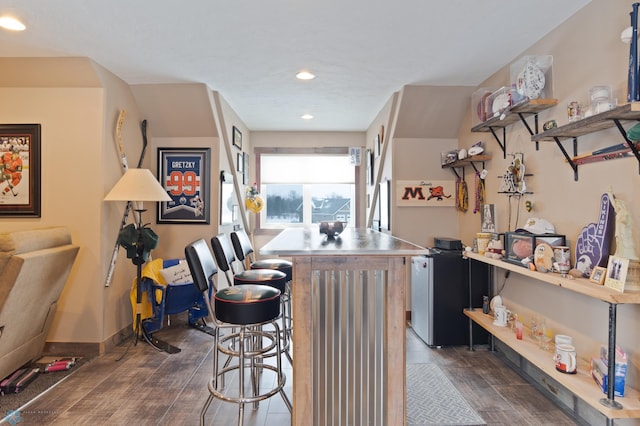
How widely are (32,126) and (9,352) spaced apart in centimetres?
185

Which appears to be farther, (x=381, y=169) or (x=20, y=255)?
(x=381, y=169)

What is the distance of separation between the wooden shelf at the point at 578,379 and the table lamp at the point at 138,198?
2.95m

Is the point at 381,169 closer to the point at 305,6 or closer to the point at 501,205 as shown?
the point at 501,205

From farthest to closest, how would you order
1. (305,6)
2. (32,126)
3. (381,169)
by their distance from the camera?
(381,169) → (32,126) → (305,6)

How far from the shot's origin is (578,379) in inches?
77.0

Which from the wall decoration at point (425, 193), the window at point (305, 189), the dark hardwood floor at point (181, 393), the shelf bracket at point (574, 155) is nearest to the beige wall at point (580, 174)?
the shelf bracket at point (574, 155)

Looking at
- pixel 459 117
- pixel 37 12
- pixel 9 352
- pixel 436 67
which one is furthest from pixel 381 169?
pixel 9 352

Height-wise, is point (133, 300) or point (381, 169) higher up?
point (381, 169)

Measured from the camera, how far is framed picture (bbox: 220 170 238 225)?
3.95m

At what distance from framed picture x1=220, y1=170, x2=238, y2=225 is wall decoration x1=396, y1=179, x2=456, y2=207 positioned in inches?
78.3

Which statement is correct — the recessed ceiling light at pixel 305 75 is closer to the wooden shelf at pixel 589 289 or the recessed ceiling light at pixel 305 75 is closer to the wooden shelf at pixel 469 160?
the wooden shelf at pixel 469 160

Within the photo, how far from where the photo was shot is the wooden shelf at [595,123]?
1.61 metres

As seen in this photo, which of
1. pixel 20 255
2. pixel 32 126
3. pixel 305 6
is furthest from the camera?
pixel 32 126

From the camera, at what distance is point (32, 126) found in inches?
119
